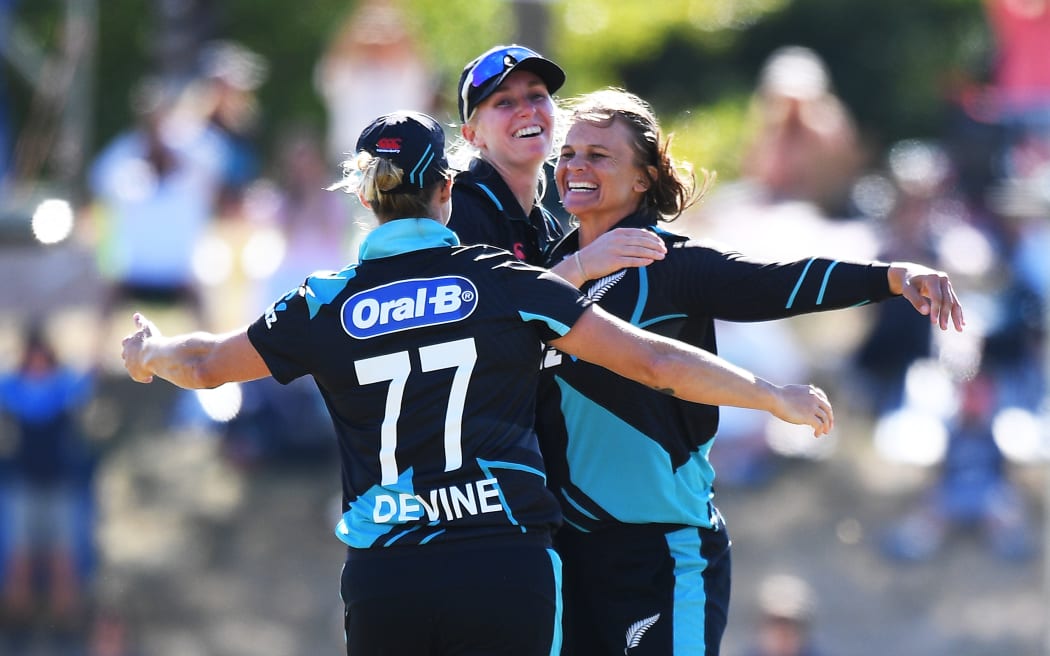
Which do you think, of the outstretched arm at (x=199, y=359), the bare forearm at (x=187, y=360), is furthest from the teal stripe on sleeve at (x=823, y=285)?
the bare forearm at (x=187, y=360)

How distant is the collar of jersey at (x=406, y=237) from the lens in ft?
11.8

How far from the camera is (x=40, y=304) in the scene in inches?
386

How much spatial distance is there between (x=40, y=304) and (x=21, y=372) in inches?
18.7

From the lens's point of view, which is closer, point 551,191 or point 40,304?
point 551,191

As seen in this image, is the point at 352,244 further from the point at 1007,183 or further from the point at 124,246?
the point at 1007,183

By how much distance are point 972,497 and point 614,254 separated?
6.21 meters

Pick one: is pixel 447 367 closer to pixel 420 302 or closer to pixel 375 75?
pixel 420 302

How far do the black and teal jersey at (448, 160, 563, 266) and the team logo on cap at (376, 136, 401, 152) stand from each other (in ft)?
1.70

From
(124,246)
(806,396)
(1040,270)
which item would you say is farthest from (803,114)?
(806,396)

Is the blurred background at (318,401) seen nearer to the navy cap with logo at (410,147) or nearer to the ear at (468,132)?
the ear at (468,132)

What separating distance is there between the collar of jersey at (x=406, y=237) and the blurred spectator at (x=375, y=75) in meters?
6.40

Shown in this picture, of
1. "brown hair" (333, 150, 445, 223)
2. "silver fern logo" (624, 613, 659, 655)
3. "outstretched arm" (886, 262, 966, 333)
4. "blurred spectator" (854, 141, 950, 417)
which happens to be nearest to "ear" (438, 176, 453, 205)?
"brown hair" (333, 150, 445, 223)

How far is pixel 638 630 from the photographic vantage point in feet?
13.4

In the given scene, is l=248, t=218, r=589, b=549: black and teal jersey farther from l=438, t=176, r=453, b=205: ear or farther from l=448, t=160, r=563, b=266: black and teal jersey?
l=448, t=160, r=563, b=266: black and teal jersey
